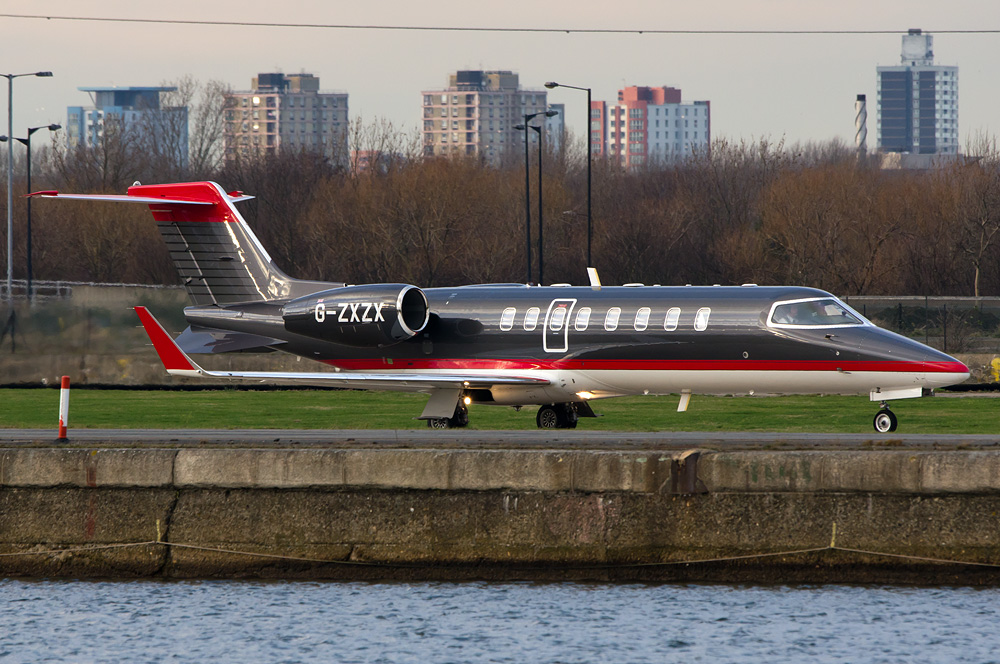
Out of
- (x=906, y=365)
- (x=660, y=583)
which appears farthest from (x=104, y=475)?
(x=906, y=365)

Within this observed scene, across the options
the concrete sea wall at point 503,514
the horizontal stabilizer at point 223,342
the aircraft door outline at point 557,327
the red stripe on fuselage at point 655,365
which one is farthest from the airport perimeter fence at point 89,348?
the concrete sea wall at point 503,514

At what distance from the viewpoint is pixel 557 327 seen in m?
26.1

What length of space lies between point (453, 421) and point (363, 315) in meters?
2.59

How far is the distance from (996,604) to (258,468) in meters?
8.34

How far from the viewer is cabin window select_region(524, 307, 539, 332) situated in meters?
26.3

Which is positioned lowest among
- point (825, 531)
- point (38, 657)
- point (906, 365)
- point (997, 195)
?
point (38, 657)

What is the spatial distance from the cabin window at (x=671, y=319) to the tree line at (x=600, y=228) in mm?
37835

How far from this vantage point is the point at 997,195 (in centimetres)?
6625

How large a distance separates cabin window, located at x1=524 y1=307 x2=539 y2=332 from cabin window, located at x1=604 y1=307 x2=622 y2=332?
4.59 ft

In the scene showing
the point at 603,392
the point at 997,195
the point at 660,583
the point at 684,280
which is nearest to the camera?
the point at 660,583

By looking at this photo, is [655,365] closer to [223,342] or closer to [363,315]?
[363,315]

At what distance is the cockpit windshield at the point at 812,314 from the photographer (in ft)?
80.2

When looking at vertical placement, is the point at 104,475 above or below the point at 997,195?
below

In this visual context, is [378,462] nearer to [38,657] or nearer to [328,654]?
[328,654]
